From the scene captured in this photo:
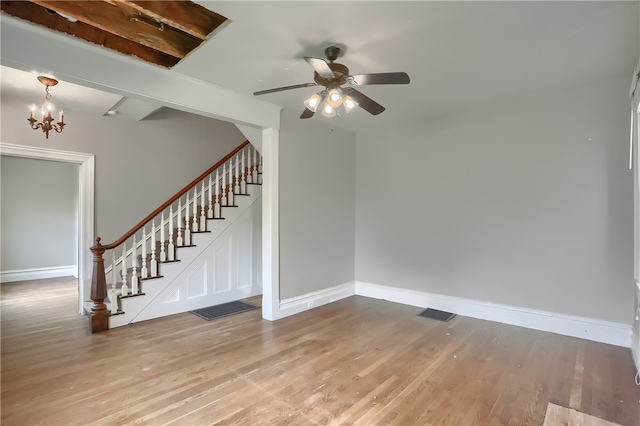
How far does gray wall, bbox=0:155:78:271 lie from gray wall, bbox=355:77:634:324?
656 centimetres

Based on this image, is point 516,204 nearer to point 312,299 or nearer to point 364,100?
point 364,100

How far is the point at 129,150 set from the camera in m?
5.04

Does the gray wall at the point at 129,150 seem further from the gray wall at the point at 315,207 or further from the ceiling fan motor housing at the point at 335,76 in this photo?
the ceiling fan motor housing at the point at 335,76

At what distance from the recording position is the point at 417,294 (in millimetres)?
4605

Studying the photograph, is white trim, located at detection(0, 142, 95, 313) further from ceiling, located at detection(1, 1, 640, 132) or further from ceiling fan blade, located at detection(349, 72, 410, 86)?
ceiling fan blade, located at detection(349, 72, 410, 86)

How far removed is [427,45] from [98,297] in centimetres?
415

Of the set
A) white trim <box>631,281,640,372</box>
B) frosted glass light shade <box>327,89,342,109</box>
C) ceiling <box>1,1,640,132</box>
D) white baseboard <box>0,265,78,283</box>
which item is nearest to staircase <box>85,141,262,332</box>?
ceiling <box>1,1,640,132</box>

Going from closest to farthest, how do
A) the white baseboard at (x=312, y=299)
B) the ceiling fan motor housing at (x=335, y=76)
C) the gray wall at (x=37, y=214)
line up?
the ceiling fan motor housing at (x=335, y=76) < the white baseboard at (x=312, y=299) < the gray wall at (x=37, y=214)

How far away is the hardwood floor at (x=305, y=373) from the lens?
2.14 metres

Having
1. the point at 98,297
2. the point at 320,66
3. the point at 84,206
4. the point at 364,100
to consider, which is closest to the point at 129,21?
the point at 320,66

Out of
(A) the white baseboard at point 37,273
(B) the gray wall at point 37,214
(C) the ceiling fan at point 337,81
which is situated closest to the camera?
(C) the ceiling fan at point 337,81

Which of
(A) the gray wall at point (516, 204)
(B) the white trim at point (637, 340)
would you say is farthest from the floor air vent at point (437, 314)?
(B) the white trim at point (637, 340)

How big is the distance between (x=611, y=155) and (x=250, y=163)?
4.58 m

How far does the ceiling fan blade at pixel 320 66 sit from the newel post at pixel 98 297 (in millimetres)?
3180
